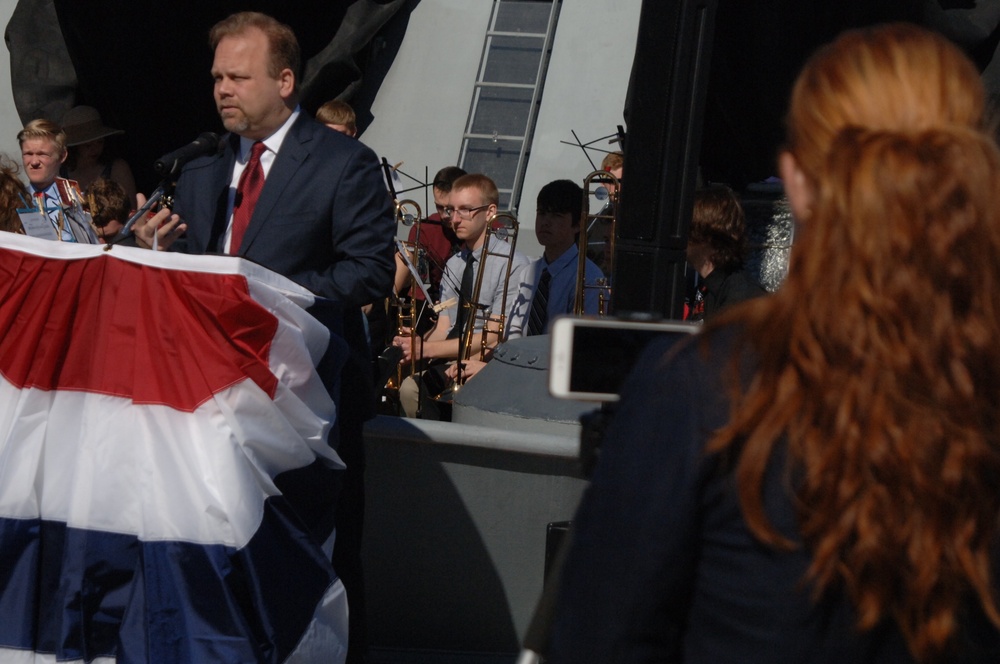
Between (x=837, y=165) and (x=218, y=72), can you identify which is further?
(x=218, y=72)

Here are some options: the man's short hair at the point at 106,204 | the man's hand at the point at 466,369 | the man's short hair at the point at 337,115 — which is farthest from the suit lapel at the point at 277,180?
the man's short hair at the point at 337,115

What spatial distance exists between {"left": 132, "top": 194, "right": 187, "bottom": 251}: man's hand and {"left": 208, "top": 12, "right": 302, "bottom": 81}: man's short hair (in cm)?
66

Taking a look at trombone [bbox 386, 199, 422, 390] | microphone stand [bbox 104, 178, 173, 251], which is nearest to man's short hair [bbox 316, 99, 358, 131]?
trombone [bbox 386, 199, 422, 390]

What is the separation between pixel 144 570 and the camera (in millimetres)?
3680

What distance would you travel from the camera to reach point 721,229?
5164mm

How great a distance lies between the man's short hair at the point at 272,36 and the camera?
4453mm

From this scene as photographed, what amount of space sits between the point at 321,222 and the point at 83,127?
18.9ft

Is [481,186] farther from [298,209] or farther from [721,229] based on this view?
[298,209]

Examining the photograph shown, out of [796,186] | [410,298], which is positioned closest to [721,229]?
[410,298]

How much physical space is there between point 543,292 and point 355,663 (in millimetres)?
3168

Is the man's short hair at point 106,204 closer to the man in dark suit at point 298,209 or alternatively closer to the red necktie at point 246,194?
the man in dark suit at point 298,209

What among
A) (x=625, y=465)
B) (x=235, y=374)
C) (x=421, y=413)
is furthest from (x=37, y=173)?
(x=625, y=465)

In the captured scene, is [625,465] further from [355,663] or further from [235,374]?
[355,663]

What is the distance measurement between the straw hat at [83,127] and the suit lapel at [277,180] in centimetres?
523
